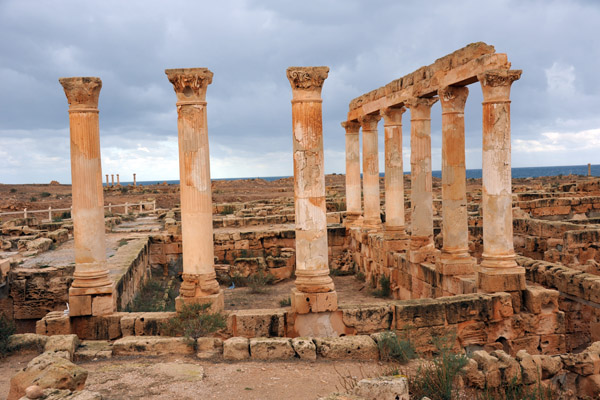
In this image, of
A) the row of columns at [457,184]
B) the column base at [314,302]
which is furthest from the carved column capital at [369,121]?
the column base at [314,302]

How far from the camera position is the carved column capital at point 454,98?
1273cm

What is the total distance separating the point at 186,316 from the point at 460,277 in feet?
20.5

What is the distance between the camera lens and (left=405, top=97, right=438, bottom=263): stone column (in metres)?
14.4

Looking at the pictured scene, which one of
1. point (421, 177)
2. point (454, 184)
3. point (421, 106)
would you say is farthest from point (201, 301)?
point (421, 106)

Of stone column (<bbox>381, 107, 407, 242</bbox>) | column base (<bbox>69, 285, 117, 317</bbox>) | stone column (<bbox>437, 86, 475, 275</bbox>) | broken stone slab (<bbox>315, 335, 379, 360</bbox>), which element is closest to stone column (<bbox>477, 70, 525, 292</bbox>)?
stone column (<bbox>437, 86, 475, 275</bbox>)

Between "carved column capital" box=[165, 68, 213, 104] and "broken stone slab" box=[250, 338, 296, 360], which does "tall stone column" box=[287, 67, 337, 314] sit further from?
"broken stone slab" box=[250, 338, 296, 360]

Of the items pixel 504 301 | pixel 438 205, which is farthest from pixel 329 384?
pixel 438 205

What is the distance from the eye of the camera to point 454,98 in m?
12.8

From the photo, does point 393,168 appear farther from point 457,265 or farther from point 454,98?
point 457,265

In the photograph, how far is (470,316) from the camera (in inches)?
412

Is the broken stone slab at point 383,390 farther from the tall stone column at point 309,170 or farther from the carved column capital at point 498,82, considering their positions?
the carved column capital at point 498,82

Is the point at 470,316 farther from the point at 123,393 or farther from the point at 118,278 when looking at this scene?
the point at 118,278

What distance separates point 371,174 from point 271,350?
1122 centimetres

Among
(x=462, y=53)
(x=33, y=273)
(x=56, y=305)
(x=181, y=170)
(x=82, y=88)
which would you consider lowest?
(x=56, y=305)
